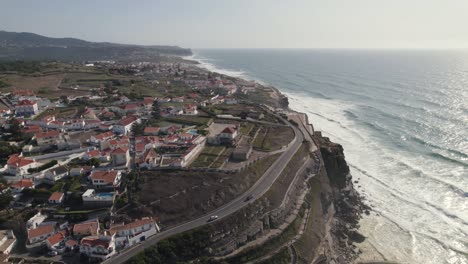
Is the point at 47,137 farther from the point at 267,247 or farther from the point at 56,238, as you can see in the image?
the point at 267,247

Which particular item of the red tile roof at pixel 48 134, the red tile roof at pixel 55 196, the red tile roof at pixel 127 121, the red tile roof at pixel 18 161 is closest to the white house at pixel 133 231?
the red tile roof at pixel 55 196

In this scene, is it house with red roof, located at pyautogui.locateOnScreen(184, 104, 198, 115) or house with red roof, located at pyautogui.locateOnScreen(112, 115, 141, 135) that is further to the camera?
house with red roof, located at pyautogui.locateOnScreen(184, 104, 198, 115)

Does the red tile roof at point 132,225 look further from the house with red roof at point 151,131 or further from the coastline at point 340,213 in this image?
the house with red roof at point 151,131

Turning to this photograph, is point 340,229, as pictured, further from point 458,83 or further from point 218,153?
point 458,83

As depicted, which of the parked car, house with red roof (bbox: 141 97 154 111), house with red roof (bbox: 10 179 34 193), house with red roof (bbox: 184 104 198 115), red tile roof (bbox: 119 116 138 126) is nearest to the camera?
house with red roof (bbox: 10 179 34 193)

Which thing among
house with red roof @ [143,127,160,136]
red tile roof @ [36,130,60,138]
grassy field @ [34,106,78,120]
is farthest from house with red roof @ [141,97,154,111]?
red tile roof @ [36,130,60,138]

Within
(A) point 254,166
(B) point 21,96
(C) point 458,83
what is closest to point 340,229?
(A) point 254,166

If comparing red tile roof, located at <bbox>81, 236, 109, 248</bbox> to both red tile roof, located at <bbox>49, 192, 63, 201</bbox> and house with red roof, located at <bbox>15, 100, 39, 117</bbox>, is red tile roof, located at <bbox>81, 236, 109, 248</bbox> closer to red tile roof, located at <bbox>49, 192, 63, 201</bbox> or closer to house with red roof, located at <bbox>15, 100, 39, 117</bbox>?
red tile roof, located at <bbox>49, 192, 63, 201</bbox>
